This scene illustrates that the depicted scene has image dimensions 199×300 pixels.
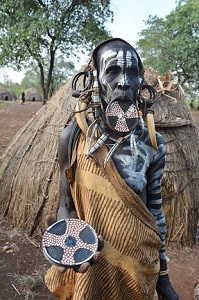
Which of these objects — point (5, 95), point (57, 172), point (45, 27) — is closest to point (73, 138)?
point (57, 172)

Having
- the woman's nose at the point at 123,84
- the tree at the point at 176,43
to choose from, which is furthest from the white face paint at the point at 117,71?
the tree at the point at 176,43

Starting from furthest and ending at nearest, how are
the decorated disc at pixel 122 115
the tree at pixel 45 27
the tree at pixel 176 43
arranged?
the tree at pixel 176 43 < the tree at pixel 45 27 < the decorated disc at pixel 122 115

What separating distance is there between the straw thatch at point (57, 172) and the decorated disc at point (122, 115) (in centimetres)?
275

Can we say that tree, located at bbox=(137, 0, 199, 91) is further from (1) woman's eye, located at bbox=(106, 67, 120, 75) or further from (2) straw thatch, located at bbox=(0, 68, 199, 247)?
(1) woman's eye, located at bbox=(106, 67, 120, 75)

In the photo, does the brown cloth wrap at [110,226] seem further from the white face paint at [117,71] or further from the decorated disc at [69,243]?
the white face paint at [117,71]

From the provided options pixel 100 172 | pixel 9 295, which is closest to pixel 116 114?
pixel 100 172

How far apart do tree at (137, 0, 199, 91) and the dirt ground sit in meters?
9.56

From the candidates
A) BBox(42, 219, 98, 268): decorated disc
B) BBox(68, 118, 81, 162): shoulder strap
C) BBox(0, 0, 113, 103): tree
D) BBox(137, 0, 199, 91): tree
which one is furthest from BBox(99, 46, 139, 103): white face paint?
BBox(137, 0, 199, 91): tree

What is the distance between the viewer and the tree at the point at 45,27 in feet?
31.9

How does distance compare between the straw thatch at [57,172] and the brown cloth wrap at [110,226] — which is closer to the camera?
the brown cloth wrap at [110,226]

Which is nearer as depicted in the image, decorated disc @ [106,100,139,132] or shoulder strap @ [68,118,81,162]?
decorated disc @ [106,100,139,132]

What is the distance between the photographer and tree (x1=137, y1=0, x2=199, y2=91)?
1484 centimetres

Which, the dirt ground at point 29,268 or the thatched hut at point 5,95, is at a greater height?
the thatched hut at point 5,95

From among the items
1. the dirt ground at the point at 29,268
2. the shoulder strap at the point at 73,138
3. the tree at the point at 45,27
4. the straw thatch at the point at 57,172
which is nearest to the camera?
the shoulder strap at the point at 73,138
